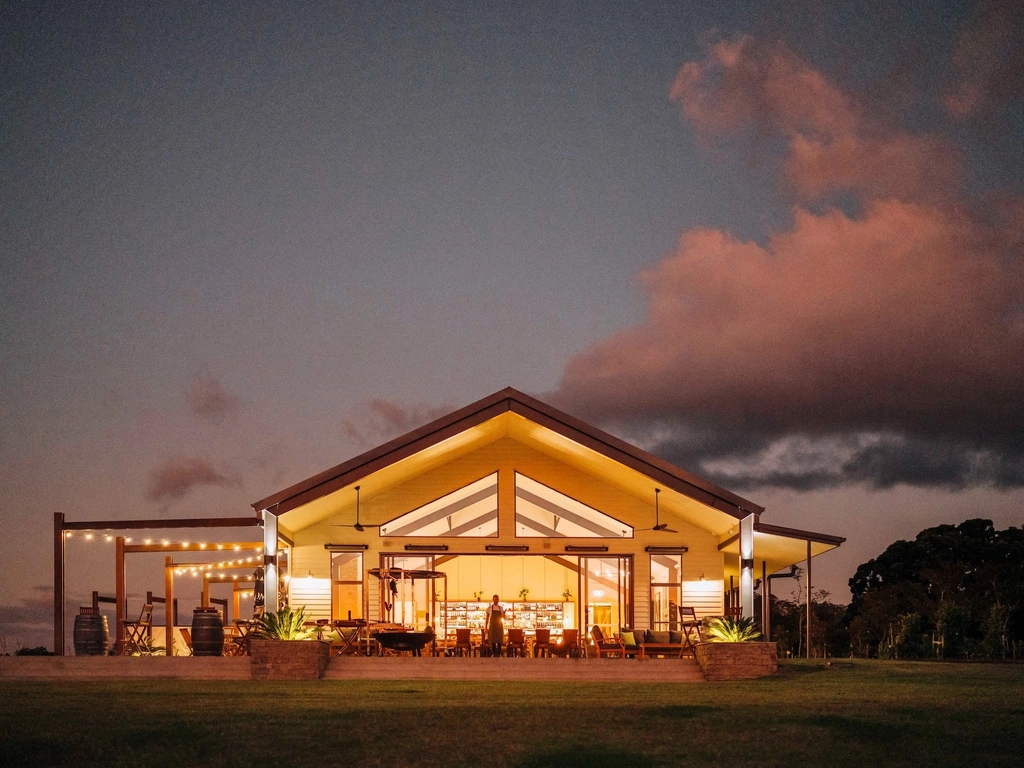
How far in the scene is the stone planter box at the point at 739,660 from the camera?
16281 mm

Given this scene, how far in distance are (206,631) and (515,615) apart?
811 centimetres

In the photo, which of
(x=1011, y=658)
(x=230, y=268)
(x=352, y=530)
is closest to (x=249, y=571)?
(x=352, y=530)

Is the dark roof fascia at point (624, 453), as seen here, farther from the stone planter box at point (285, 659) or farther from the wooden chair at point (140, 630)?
the wooden chair at point (140, 630)

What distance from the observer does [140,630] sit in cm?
2167

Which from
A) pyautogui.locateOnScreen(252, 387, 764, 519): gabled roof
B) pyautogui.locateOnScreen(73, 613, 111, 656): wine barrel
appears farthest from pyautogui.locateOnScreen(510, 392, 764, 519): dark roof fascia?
pyautogui.locateOnScreen(73, 613, 111, 656): wine barrel

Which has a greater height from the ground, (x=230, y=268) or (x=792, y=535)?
(x=230, y=268)

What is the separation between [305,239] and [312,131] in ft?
7.49

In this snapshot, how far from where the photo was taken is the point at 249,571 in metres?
26.1

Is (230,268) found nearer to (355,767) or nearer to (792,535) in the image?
(792,535)

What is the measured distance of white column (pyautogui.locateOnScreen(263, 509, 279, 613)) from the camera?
1795 cm

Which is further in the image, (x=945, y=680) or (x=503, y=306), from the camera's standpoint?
(x=503, y=306)

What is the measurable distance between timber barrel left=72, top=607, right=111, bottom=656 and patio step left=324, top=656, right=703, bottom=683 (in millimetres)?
4229

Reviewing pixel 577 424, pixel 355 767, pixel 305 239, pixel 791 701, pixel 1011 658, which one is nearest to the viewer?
pixel 355 767

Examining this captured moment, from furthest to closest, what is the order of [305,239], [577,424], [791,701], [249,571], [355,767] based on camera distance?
1. [249,571]
2. [305,239]
3. [577,424]
4. [791,701]
5. [355,767]
